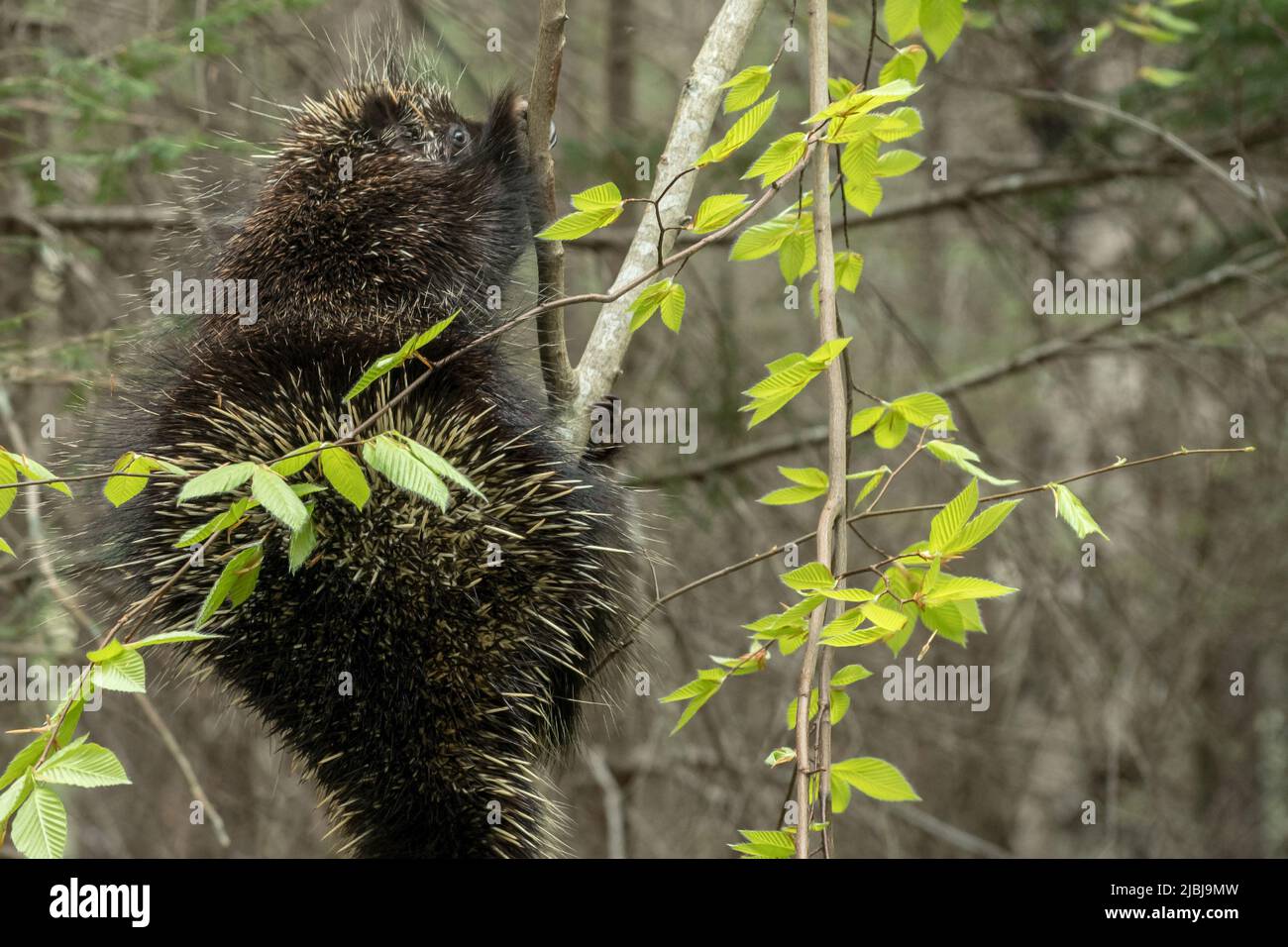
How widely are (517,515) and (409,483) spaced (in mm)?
949

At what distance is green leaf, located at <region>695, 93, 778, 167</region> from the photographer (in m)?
2.17

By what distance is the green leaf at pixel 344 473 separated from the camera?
2.17 meters

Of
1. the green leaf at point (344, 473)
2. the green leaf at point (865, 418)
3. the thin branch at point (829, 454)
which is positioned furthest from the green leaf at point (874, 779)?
the green leaf at point (344, 473)

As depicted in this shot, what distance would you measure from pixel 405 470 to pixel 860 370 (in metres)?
7.47

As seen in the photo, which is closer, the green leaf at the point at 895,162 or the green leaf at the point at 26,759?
the green leaf at the point at 26,759

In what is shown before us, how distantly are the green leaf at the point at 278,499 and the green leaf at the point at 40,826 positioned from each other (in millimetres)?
572

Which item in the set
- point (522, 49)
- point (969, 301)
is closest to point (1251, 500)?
point (969, 301)

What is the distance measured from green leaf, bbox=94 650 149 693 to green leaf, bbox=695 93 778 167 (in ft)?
4.12

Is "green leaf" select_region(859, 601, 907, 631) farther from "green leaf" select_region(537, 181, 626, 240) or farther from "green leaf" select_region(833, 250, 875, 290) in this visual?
"green leaf" select_region(833, 250, 875, 290)

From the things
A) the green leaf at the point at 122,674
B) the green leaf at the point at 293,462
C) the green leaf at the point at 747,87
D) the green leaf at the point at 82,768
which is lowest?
the green leaf at the point at 82,768

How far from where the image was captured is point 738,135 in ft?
7.28

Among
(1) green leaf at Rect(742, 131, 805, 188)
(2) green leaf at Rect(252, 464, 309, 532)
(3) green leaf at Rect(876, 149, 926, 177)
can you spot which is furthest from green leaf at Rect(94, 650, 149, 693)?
(3) green leaf at Rect(876, 149, 926, 177)

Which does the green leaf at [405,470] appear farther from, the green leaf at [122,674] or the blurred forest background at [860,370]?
the blurred forest background at [860,370]

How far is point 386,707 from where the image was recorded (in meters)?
2.84
